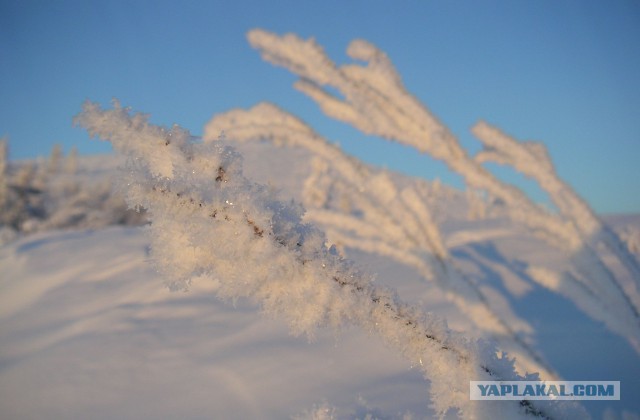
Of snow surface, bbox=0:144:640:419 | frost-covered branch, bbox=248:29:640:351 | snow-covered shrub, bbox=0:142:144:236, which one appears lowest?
snow surface, bbox=0:144:640:419

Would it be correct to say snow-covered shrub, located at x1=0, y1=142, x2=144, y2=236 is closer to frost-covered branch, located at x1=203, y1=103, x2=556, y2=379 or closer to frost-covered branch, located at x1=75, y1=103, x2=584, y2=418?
frost-covered branch, located at x1=203, y1=103, x2=556, y2=379

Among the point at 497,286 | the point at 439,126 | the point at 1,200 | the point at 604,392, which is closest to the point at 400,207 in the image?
the point at 439,126

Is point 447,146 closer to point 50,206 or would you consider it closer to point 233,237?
point 233,237

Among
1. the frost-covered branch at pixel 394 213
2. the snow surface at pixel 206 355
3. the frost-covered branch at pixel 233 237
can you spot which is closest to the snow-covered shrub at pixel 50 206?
the snow surface at pixel 206 355

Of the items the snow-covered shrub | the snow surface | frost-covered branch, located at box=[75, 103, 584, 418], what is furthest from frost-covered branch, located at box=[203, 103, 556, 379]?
the snow-covered shrub

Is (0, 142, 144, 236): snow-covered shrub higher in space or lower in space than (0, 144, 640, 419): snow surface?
higher

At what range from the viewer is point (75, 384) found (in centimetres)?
133

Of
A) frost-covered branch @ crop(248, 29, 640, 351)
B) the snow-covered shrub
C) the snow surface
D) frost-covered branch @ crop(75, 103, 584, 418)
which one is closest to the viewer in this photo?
frost-covered branch @ crop(75, 103, 584, 418)

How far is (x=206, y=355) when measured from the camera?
1.49 metres

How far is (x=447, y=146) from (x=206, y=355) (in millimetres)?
994

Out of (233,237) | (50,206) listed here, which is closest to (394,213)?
(233,237)

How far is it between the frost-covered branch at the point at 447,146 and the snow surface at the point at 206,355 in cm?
29

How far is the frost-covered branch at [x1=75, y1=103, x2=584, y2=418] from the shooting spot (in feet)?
1.39

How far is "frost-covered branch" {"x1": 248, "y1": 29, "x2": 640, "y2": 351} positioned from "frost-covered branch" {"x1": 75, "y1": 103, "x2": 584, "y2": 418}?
25.2 inches
